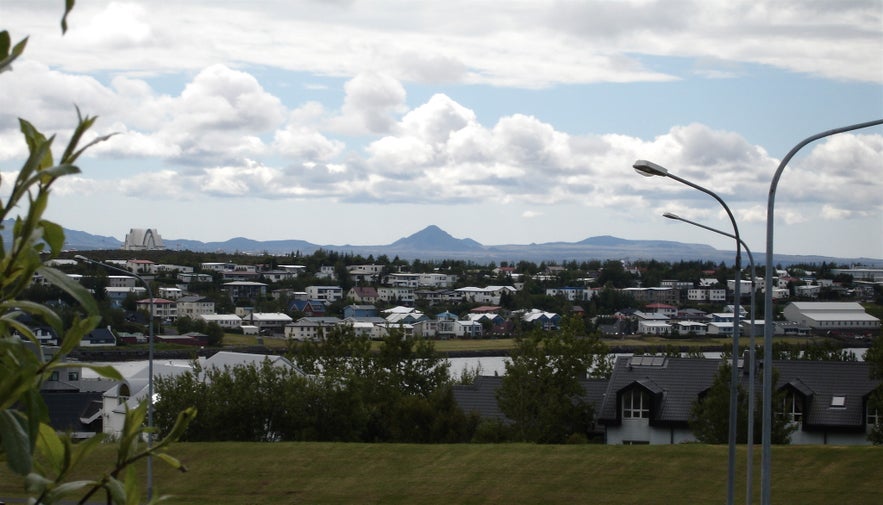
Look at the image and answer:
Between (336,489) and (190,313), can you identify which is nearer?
(336,489)

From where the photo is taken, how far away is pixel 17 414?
148 centimetres

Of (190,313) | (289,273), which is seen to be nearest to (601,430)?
(190,313)

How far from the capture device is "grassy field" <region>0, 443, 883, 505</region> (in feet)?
63.4

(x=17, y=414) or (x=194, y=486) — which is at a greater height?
(x=17, y=414)

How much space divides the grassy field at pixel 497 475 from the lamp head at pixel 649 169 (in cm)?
901

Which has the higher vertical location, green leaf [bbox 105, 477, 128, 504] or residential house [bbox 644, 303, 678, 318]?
green leaf [bbox 105, 477, 128, 504]

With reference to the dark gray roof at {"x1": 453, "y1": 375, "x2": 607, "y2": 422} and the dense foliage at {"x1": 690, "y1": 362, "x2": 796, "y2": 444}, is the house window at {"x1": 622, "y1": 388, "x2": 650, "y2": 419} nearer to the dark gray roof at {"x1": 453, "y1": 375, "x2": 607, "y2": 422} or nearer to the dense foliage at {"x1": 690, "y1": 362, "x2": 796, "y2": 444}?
the dark gray roof at {"x1": 453, "y1": 375, "x2": 607, "y2": 422}

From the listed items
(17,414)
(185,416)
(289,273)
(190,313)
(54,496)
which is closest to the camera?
(17,414)

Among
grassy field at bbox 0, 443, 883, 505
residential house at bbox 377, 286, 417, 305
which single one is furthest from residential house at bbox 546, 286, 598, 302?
grassy field at bbox 0, 443, 883, 505

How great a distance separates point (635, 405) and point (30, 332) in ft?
97.2

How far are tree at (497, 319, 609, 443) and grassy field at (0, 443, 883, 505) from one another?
684cm

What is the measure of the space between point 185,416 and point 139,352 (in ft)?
257

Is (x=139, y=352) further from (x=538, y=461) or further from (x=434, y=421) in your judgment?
(x=538, y=461)

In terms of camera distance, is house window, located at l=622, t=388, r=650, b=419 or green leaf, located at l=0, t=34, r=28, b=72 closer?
green leaf, located at l=0, t=34, r=28, b=72
